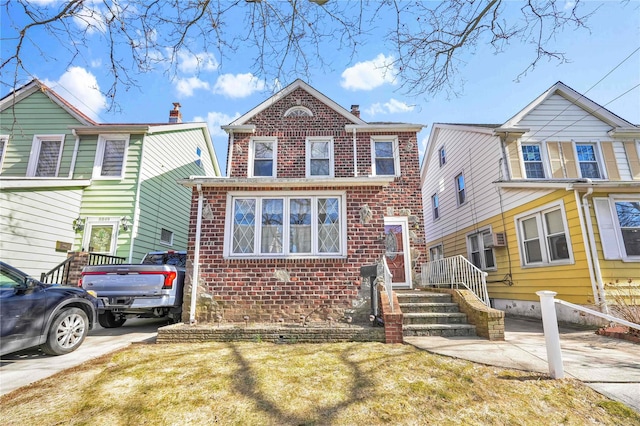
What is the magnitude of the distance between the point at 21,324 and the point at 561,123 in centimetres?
1494

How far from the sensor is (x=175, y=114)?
14039 millimetres

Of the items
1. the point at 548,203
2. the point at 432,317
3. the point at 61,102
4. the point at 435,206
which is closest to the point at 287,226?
the point at 432,317

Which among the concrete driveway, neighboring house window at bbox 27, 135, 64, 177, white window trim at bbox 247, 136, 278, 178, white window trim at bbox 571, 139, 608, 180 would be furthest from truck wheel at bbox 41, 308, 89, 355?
white window trim at bbox 571, 139, 608, 180

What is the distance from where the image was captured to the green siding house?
26.7 ft

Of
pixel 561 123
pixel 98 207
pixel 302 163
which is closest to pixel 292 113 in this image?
pixel 302 163

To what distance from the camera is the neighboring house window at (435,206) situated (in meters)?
14.6

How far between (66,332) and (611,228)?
11588mm

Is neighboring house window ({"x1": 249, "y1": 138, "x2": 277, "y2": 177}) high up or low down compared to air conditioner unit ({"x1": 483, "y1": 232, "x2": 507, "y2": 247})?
up

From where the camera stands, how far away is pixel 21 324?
13.0 feet

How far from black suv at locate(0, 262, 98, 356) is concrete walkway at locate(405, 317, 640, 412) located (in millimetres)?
5601

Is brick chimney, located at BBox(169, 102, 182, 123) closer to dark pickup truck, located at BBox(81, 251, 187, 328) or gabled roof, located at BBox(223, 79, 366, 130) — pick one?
gabled roof, located at BBox(223, 79, 366, 130)

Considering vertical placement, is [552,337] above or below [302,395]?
above

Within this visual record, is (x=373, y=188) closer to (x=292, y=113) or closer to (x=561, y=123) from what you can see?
(x=292, y=113)

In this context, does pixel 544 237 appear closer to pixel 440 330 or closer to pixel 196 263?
pixel 440 330
